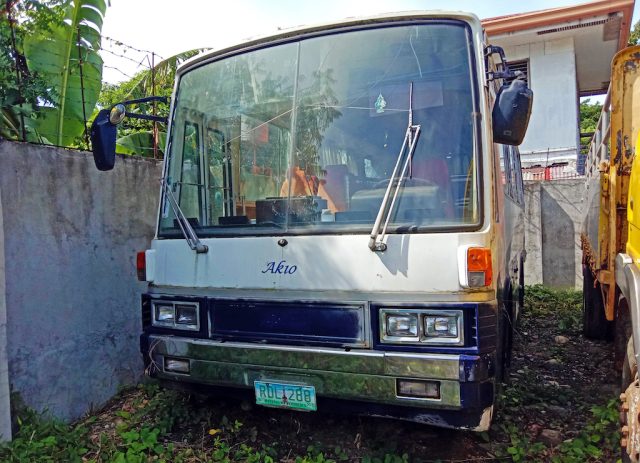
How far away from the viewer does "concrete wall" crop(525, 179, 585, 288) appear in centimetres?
918

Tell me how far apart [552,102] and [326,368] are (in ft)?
36.4

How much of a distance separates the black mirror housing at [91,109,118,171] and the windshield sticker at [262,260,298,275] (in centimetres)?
136

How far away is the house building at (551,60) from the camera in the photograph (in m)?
11.3

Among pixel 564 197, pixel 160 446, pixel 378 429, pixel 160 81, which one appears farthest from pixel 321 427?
pixel 564 197

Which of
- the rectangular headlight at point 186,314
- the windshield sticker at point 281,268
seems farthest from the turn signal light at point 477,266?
the rectangular headlight at point 186,314

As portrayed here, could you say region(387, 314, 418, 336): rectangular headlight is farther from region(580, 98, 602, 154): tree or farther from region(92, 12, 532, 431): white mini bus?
region(580, 98, 602, 154): tree

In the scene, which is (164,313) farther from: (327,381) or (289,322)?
(327,381)

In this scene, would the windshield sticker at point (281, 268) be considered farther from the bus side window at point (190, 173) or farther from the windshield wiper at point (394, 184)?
the bus side window at point (190, 173)

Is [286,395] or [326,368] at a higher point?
[326,368]

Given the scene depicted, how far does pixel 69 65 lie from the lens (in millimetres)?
5324

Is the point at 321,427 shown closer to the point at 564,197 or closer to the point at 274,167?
the point at 274,167

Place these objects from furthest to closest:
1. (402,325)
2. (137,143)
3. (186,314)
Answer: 1. (137,143)
2. (186,314)
3. (402,325)

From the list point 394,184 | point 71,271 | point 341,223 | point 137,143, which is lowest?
point 71,271

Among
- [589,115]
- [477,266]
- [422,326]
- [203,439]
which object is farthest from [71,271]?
[589,115]
